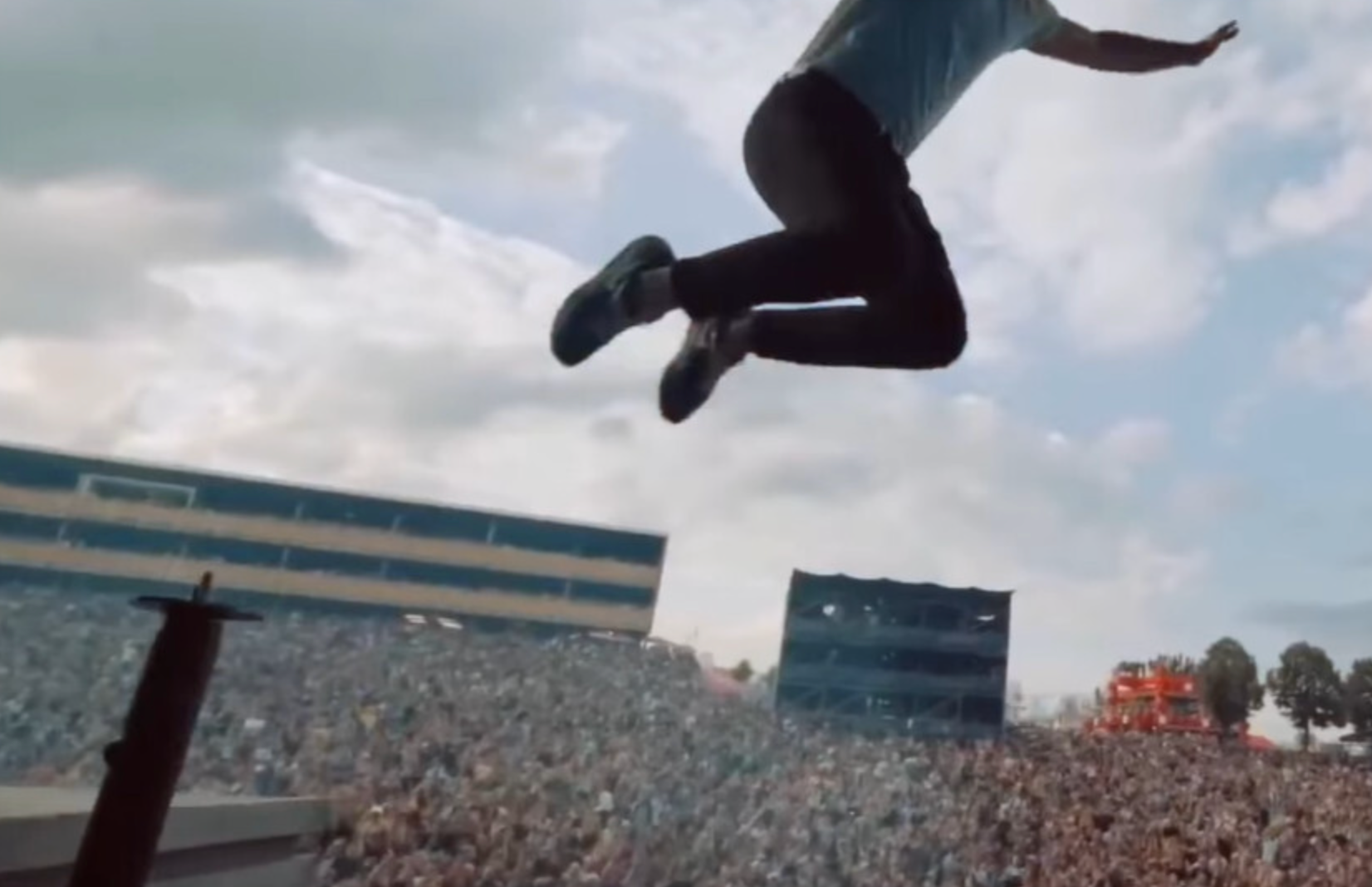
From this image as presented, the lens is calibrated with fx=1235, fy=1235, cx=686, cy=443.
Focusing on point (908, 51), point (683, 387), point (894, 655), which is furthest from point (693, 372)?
point (894, 655)

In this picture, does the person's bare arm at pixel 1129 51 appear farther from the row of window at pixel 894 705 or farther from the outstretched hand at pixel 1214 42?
A: the row of window at pixel 894 705

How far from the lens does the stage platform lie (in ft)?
3.74

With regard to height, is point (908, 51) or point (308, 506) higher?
point (308, 506)

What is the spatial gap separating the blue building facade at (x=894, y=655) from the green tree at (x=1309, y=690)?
1232mm

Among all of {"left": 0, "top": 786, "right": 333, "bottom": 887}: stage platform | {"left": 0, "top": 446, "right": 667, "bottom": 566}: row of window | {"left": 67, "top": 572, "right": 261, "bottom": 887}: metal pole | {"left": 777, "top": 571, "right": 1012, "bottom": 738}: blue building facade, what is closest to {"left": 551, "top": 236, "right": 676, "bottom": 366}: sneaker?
{"left": 67, "top": 572, "right": 261, "bottom": 887}: metal pole

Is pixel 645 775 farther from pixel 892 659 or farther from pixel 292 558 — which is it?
pixel 292 558

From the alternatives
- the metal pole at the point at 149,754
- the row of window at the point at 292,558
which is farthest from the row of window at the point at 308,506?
the metal pole at the point at 149,754

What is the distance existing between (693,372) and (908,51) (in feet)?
→ 0.99

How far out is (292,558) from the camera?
4.36 m

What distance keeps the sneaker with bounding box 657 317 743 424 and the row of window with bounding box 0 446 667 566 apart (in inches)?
140

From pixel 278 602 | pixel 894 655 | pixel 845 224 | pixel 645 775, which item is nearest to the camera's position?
pixel 845 224

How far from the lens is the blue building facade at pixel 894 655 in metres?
4.59

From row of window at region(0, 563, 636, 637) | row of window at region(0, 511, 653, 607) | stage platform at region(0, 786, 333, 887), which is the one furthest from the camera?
row of window at region(0, 511, 653, 607)

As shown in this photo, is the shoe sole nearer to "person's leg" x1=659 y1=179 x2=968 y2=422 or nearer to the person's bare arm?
"person's leg" x1=659 y1=179 x2=968 y2=422
